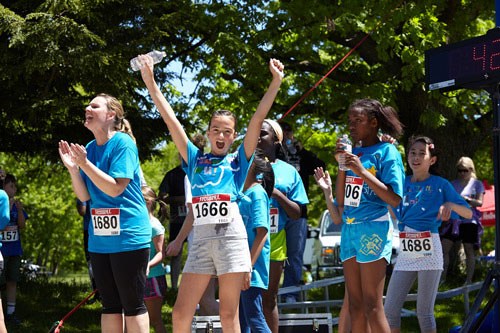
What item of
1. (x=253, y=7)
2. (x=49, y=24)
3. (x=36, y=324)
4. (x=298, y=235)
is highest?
(x=253, y=7)

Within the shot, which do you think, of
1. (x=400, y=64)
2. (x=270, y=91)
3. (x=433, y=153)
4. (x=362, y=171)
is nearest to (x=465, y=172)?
(x=400, y=64)

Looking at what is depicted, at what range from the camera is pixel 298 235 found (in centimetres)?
741

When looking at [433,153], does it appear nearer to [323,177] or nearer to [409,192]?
[409,192]

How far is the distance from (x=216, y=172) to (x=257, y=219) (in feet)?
1.99

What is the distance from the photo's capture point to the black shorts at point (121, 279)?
14.3 ft

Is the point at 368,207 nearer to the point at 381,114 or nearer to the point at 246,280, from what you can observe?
the point at 381,114

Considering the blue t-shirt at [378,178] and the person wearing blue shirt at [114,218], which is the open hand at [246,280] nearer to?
the person wearing blue shirt at [114,218]

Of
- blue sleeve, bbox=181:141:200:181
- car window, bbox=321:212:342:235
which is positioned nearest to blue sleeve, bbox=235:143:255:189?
blue sleeve, bbox=181:141:200:181

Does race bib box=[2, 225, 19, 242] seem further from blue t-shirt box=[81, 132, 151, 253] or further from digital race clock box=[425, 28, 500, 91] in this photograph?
digital race clock box=[425, 28, 500, 91]

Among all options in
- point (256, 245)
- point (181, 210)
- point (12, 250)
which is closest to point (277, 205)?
point (256, 245)

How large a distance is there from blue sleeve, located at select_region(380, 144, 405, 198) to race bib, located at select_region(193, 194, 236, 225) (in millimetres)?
1275

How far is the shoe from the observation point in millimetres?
7967

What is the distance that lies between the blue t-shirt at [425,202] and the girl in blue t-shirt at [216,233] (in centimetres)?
188

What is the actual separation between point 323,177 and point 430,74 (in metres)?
1.15
